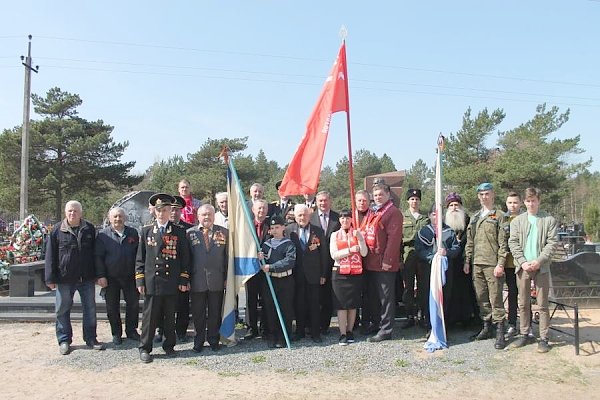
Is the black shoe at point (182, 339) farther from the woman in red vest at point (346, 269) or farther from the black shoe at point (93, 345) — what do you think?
the woman in red vest at point (346, 269)

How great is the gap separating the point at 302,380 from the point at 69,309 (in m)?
3.22

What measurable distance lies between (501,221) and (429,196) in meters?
36.7

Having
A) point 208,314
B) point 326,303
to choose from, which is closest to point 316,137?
point 326,303

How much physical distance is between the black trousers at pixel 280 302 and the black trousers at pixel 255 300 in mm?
185

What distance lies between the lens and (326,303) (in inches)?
267

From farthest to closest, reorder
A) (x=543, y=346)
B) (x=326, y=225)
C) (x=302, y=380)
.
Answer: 1. (x=326, y=225)
2. (x=543, y=346)
3. (x=302, y=380)

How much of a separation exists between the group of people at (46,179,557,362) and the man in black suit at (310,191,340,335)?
16 millimetres

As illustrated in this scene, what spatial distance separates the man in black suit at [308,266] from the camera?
249 inches

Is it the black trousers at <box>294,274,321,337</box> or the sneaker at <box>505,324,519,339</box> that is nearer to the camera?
the sneaker at <box>505,324,519,339</box>

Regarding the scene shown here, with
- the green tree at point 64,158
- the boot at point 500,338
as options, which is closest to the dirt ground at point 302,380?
the boot at point 500,338

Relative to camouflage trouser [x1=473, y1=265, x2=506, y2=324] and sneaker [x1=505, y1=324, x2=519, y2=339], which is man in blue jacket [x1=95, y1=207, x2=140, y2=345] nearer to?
camouflage trouser [x1=473, y1=265, x2=506, y2=324]

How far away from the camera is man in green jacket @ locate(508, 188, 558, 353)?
18.6 feet

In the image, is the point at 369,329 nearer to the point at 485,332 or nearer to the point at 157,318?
the point at 485,332


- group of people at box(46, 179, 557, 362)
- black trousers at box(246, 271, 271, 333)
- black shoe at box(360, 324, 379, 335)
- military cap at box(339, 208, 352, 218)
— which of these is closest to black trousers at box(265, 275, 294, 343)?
group of people at box(46, 179, 557, 362)
